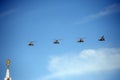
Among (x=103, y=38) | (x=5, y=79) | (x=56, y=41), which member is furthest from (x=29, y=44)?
(x=103, y=38)

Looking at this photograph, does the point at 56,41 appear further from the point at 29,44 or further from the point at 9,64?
the point at 9,64

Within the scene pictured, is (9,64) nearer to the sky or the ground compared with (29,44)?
nearer to the ground

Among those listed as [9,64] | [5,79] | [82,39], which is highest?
[82,39]

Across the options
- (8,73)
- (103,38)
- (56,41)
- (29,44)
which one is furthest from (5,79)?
(103,38)

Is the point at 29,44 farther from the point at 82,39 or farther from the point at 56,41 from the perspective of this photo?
the point at 82,39

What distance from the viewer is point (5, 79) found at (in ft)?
62.7

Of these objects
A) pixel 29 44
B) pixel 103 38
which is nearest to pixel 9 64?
pixel 29 44

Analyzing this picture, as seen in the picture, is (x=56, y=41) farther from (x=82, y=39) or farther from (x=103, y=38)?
(x=103, y=38)

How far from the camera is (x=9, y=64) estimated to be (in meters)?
19.8

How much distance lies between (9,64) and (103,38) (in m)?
8.86

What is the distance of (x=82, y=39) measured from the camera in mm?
19172

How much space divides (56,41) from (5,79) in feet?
18.6

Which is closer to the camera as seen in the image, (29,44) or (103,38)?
(103,38)

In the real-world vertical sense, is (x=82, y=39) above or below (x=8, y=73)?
above
